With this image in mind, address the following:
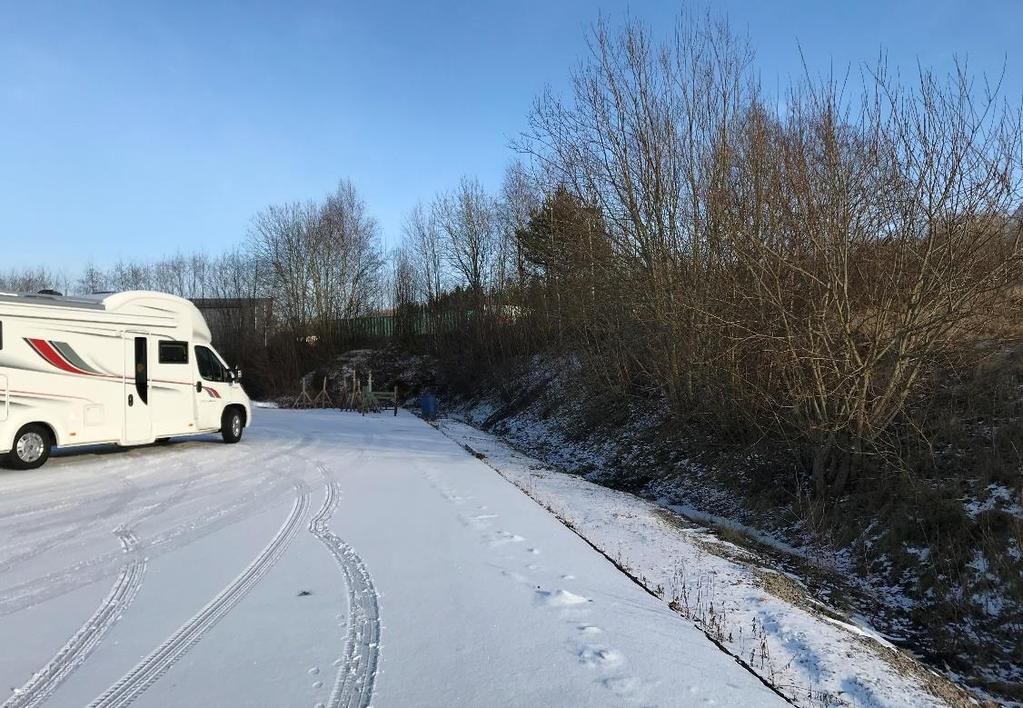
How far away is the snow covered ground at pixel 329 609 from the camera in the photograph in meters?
3.78

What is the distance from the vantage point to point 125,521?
26.1ft

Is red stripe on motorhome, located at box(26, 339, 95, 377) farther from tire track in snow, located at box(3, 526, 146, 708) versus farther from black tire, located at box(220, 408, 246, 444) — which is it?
tire track in snow, located at box(3, 526, 146, 708)

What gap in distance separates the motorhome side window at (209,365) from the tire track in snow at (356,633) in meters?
8.87

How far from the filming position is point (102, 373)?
12.4 m

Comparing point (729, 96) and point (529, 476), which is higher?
point (729, 96)

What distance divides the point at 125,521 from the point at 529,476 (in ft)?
22.1

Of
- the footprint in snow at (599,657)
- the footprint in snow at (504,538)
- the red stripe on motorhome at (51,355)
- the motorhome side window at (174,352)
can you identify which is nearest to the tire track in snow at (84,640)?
the footprint in snow at (599,657)

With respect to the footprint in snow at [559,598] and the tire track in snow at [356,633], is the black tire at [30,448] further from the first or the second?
the footprint in snow at [559,598]

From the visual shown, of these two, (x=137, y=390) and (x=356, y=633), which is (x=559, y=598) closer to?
(x=356, y=633)

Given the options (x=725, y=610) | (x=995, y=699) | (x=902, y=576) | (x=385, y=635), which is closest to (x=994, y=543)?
(x=902, y=576)

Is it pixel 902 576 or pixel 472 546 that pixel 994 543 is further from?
pixel 472 546

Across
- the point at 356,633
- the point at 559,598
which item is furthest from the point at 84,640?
the point at 559,598

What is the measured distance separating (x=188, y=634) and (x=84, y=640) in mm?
659

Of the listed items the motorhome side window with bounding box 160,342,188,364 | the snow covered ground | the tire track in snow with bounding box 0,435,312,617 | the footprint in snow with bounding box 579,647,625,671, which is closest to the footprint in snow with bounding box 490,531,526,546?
the snow covered ground
